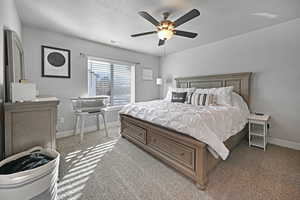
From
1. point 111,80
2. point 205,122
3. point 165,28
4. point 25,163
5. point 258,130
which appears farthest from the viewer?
point 111,80

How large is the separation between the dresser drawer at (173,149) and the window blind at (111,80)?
249 cm

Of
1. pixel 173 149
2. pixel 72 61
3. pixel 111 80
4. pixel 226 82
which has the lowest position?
pixel 173 149

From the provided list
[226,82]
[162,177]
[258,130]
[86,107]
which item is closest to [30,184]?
[162,177]

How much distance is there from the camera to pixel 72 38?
342 cm

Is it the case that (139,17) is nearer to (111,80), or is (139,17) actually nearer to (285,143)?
Answer: (111,80)

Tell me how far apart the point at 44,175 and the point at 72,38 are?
3.40m

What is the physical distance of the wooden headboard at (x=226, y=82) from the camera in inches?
123

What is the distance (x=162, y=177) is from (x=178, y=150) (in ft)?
1.36

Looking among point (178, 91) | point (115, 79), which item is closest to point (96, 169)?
point (178, 91)

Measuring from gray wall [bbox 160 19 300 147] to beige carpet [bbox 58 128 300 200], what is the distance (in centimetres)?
61

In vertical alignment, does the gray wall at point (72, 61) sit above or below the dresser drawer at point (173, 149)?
above

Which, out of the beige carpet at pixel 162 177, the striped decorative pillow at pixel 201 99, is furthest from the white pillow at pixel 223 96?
the beige carpet at pixel 162 177

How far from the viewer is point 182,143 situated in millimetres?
1797

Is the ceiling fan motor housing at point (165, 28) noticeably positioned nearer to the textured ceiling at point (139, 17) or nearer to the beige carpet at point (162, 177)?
the textured ceiling at point (139, 17)
